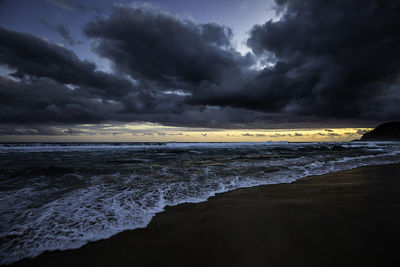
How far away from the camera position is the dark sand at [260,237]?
6.46 feet

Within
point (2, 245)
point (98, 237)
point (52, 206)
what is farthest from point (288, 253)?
point (52, 206)

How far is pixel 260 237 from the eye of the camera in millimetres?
2432

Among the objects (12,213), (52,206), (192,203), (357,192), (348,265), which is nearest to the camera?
(348,265)

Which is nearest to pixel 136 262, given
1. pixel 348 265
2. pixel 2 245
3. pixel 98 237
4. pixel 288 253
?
pixel 98 237

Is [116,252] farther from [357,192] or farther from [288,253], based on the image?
[357,192]

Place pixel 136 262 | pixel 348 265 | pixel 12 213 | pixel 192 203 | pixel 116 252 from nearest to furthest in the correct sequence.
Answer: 1. pixel 348 265
2. pixel 136 262
3. pixel 116 252
4. pixel 12 213
5. pixel 192 203

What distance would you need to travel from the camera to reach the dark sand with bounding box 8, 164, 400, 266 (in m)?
1.97

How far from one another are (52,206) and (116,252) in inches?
101

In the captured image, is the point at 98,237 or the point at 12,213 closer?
the point at 98,237

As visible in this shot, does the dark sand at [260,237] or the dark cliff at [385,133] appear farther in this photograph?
the dark cliff at [385,133]

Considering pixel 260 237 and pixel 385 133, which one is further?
pixel 385 133

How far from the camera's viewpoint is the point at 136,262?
197 centimetres

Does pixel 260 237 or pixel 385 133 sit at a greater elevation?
pixel 385 133

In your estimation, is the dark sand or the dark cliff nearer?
the dark sand
